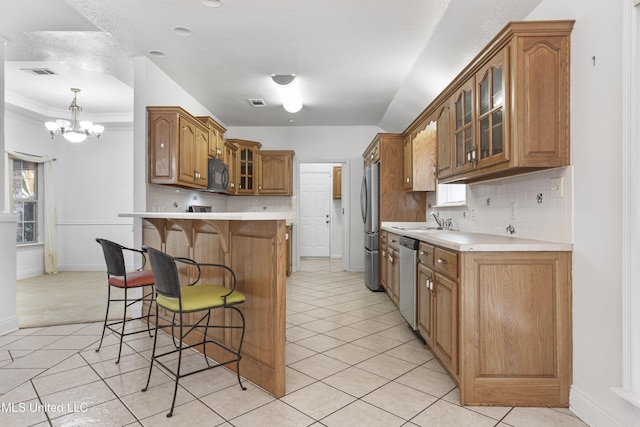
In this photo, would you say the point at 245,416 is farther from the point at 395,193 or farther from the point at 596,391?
the point at 395,193

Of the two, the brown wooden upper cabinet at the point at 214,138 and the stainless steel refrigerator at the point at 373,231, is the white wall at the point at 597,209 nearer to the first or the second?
the stainless steel refrigerator at the point at 373,231

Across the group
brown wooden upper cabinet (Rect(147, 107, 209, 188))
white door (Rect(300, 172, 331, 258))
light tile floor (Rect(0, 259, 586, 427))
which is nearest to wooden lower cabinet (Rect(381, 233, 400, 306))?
light tile floor (Rect(0, 259, 586, 427))

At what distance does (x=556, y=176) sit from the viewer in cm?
219

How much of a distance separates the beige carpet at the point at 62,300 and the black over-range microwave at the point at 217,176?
1.83 m

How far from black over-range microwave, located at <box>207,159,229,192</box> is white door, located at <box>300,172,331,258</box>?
11.2 feet

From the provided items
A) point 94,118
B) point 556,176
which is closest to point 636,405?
point 556,176

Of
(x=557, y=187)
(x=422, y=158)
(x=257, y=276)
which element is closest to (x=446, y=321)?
(x=557, y=187)

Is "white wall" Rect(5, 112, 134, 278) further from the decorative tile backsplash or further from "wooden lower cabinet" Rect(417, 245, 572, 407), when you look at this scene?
"wooden lower cabinet" Rect(417, 245, 572, 407)

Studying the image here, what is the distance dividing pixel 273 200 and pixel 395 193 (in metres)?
2.71

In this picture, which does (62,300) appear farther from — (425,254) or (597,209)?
(597,209)

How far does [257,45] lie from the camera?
145 inches

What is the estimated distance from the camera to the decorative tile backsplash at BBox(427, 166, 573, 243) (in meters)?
2.13

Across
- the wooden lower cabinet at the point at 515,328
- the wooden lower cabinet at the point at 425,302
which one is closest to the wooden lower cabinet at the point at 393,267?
the wooden lower cabinet at the point at 425,302

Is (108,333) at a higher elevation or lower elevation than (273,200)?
lower
